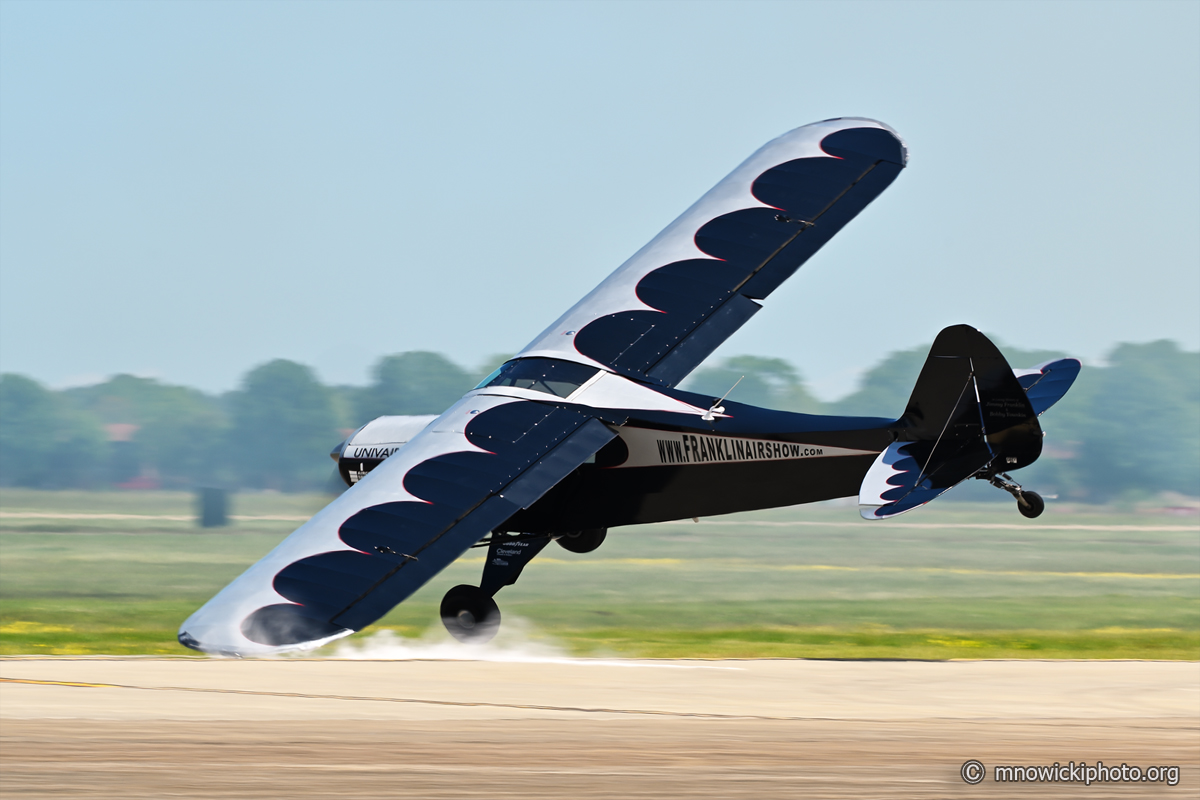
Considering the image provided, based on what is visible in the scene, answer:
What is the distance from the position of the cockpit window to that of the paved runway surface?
11.9 feet

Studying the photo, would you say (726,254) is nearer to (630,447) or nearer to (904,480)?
(630,447)

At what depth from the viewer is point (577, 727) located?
557 inches

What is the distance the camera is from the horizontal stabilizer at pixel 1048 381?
16188 millimetres

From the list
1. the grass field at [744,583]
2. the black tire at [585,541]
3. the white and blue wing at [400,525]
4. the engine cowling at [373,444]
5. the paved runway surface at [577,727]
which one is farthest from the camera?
the grass field at [744,583]

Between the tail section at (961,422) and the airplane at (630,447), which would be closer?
the airplane at (630,447)

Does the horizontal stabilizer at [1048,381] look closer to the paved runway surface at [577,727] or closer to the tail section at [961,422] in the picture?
the tail section at [961,422]

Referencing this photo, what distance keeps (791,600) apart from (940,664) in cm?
543

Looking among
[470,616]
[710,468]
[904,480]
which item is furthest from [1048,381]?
[470,616]

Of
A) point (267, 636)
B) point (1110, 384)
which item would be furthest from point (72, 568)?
point (1110, 384)

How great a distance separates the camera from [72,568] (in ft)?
85.6

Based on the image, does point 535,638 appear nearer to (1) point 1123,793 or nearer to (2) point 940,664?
(2) point 940,664

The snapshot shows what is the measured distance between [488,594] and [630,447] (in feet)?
8.62

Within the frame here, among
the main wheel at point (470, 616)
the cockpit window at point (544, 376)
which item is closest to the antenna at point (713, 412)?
the cockpit window at point (544, 376)

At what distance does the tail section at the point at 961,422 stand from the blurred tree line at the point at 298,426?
14.0m
